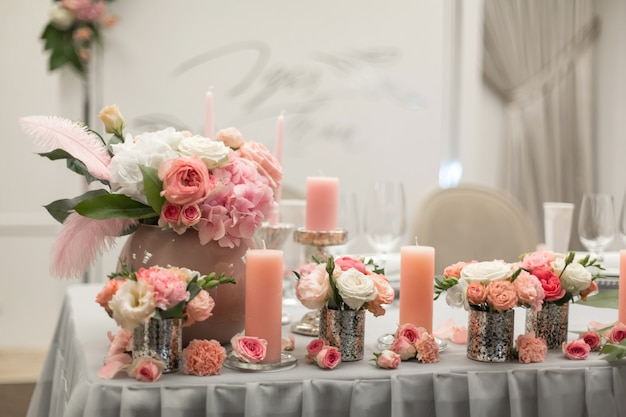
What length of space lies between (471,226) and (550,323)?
4.22ft

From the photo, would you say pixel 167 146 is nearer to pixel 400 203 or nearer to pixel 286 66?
pixel 400 203

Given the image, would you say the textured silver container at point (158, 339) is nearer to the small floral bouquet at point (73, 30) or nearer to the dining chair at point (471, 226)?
the dining chair at point (471, 226)

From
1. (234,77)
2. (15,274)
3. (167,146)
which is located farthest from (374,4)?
(167,146)

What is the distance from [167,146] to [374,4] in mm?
3137

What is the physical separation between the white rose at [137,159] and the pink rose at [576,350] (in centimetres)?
64

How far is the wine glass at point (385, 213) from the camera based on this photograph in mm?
1600

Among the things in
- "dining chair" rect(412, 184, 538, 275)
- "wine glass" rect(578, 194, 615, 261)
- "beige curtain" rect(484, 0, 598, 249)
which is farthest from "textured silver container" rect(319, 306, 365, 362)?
"beige curtain" rect(484, 0, 598, 249)

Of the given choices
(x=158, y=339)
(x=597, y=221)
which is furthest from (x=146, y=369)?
(x=597, y=221)

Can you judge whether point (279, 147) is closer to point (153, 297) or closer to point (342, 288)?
point (342, 288)

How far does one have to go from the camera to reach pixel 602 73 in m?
4.32

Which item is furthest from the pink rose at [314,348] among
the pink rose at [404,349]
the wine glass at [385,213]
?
the wine glass at [385,213]

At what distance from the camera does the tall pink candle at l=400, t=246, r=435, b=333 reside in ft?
3.86

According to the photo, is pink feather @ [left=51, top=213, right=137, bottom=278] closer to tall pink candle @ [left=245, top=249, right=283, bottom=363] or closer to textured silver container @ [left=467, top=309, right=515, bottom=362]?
tall pink candle @ [left=245, top=249, right=283, bottom=363]

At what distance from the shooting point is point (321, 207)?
1.37 meters
